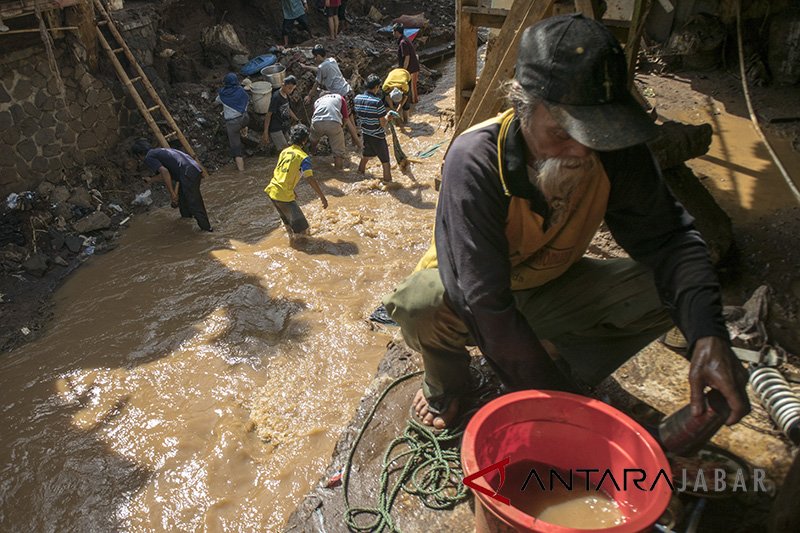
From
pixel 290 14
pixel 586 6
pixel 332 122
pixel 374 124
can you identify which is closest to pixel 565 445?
pixel 586 6

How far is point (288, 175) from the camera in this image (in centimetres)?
680

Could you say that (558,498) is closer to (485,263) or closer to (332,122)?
(485,263)

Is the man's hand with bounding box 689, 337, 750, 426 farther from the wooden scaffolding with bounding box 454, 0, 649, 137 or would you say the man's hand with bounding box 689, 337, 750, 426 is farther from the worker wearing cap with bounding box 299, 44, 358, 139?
the worker wearing cap with bounding box 299, 44, 358, 139

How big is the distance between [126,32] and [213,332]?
6.32m

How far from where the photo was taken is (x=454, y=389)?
267cm

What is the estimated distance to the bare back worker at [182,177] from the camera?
7.29 metres

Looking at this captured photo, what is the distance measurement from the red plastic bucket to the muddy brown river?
2.15 metres

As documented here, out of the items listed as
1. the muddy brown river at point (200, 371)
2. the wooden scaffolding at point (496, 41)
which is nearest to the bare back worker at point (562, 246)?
the wooden scaffolding at point (496, 41)

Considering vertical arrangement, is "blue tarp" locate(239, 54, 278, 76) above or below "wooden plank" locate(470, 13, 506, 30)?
below

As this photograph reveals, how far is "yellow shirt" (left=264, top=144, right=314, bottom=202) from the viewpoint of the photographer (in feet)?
22.3

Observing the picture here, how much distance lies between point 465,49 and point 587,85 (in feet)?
8.63

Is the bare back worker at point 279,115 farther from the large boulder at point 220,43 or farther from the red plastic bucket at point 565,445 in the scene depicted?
the red plastic bucket at point 565,445

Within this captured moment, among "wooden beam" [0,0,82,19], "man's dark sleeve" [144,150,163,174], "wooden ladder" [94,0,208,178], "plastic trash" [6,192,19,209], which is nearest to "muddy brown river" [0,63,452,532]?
"man's dark sleeve" [144,150,163,174]

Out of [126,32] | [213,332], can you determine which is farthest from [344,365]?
[126,32]
